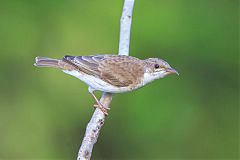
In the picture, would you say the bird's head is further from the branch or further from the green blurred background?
the green blurred background

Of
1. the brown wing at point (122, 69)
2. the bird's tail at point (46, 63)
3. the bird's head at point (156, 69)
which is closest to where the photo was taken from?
the bird's head at point (156, 69)

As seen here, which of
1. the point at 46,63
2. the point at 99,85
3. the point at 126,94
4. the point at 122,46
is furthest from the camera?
the point at 126,94

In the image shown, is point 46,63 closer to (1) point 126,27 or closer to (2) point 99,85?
(2) point 99,85

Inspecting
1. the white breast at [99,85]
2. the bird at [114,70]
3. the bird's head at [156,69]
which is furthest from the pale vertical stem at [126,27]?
the white breast at [99,85]

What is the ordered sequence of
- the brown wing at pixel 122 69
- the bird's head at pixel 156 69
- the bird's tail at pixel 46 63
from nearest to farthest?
the bird's head at pixel 156 69 → the brown wing at pixel 122 69 → the bird's tail at pixel 46 63

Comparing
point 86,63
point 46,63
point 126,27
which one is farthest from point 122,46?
point 46,63

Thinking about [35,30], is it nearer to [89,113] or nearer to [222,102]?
[89,113]

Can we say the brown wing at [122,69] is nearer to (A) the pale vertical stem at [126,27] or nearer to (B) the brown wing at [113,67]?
(B) the brown wing at [113,67]
